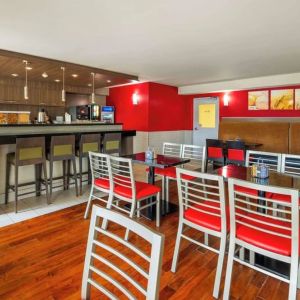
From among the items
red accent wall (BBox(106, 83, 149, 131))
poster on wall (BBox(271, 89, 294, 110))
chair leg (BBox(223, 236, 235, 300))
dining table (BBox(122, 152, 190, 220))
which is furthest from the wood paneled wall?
chair leg (BBox(223, 236, 235, 300))

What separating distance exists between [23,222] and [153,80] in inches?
179

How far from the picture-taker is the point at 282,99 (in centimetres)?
593

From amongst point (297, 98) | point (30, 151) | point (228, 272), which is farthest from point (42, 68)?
point (297, 98)

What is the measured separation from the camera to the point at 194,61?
4289 mm

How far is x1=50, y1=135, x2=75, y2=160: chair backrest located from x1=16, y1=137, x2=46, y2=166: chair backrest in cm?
16

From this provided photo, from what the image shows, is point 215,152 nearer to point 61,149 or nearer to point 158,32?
point 158,32

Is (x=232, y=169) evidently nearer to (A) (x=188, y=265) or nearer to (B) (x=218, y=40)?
(A) (x=188, y=265)

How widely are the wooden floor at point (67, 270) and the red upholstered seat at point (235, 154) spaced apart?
8.09 ft

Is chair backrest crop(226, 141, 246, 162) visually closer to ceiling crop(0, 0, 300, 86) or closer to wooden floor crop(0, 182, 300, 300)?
ceiling crop(0, 0, 300, 86)

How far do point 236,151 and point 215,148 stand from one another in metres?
0.49

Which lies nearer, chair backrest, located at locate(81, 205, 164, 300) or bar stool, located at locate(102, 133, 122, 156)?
chair backrest, located at locate(81, 205, 164, 300)

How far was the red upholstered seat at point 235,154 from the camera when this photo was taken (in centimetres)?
469

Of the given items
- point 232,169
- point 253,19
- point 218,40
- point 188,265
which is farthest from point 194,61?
Result: point 188,265

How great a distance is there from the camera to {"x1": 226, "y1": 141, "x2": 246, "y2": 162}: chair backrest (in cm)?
467
